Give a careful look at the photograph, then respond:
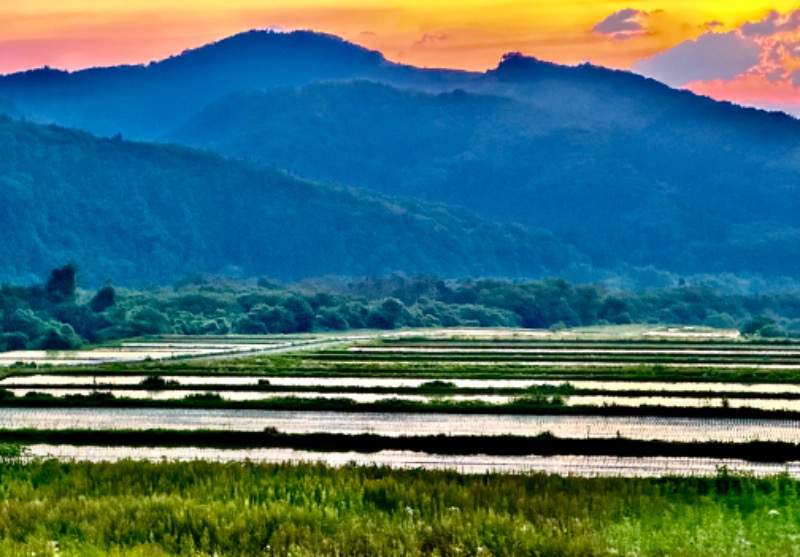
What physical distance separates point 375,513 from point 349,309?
73886mm

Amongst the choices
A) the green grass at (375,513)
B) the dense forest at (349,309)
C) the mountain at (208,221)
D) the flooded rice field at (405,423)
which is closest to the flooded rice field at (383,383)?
the flooded rice field at (405,423)

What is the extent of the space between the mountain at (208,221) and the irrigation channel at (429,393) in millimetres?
111313

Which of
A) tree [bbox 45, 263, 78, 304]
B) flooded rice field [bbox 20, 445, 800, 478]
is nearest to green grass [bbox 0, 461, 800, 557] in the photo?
flooded rice field [bbox 20, 445, 800, 478]

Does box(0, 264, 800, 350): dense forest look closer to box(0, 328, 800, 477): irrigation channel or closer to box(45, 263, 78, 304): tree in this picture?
box(45, 263, 78, 304): tree

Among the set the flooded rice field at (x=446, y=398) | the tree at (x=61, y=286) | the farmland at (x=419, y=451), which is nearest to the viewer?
the farmland at (x=419, y=451)

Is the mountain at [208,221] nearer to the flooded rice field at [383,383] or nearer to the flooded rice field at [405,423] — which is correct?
the flooded rice field at [383,383]

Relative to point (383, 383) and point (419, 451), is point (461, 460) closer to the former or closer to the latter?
point (419, 451)

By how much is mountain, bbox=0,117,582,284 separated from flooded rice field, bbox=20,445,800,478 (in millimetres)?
138624

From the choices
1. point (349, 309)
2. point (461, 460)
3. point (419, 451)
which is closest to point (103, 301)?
point (349, 309)

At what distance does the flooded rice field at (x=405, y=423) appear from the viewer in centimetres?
2656

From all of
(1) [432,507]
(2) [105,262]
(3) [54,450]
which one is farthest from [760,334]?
(2) [105,262]

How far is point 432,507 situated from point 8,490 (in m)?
5.58

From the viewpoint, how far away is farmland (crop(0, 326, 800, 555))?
51.1 ft

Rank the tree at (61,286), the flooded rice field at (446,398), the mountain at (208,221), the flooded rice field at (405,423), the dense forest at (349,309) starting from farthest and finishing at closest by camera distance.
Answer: the mountain at (208,221)
the tree at (61,286)
the dense forest at (349,309)
the flooded rice field at (446,398)
the flooded rice field at (405,423)
